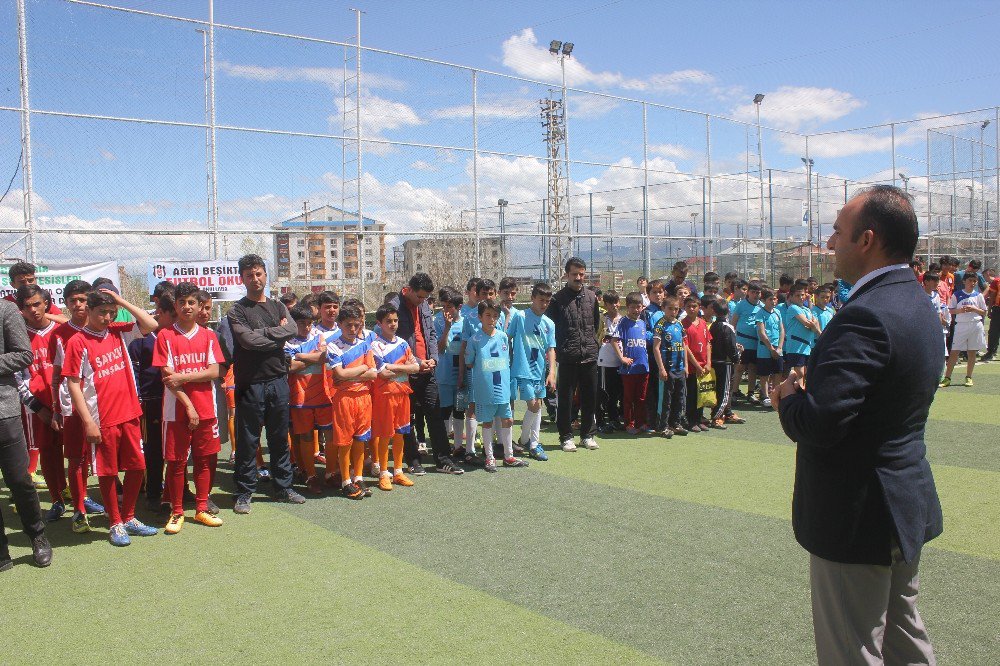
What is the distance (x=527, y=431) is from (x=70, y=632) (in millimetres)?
4748

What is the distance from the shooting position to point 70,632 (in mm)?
3844

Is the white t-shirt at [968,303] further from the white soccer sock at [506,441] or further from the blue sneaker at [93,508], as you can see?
the blue sneaker at [93,508]

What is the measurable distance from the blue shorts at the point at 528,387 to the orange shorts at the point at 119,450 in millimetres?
3699

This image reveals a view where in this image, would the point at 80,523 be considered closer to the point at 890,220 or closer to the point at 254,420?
the point at 254,420

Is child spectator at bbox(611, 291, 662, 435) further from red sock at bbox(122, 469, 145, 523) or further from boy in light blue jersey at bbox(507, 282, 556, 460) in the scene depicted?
red sock at bbox(122, 469, 145, 523)

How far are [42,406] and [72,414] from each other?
0.63m

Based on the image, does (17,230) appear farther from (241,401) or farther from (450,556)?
(450,556)

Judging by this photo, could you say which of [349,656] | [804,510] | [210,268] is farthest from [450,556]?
[210,268]

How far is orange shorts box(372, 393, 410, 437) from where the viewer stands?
6.63m

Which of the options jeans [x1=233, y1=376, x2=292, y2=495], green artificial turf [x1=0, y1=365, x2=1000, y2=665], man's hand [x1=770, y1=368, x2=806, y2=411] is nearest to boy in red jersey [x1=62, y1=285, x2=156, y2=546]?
green artificial turf [x1=0, y1=365, x2=1000, y2=665]

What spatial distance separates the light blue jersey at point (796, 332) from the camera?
33.1 ft

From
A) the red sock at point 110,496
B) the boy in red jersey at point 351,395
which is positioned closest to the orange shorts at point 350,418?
the boy in red jersey at point 351,395

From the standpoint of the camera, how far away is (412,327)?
737cm

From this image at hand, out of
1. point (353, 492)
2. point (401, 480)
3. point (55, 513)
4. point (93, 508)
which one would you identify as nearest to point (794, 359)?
point (401, 480)
